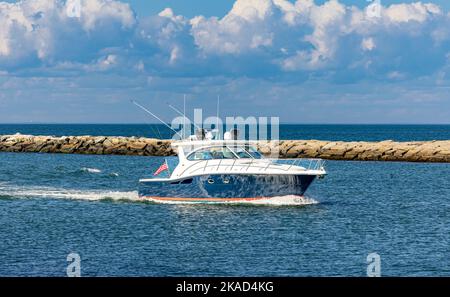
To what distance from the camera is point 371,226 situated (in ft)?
96.9

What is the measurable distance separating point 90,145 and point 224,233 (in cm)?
5678

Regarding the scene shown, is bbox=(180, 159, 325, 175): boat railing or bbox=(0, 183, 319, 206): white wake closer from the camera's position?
bbox=(180, 159, 325, 175): boat railing

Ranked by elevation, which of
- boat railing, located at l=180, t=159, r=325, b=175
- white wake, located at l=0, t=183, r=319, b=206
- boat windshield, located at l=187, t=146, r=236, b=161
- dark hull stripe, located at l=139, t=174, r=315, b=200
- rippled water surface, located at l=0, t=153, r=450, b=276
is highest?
boat windshield, located at l=187, t=146, r=236, b=161

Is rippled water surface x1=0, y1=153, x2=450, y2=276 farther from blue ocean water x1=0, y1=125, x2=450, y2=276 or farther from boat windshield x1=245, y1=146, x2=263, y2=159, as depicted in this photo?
boat windshield x1=245, y1=146, x2=263, y2=159

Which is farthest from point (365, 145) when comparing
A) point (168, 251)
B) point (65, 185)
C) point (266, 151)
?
point (168, 251)

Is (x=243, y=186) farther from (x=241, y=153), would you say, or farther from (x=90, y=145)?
(x=90, y=145)

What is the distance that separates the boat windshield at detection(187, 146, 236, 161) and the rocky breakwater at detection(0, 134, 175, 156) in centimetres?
4287

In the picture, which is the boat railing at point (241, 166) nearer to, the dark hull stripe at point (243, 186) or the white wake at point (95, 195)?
the dark hull stripe at point (243, 186)

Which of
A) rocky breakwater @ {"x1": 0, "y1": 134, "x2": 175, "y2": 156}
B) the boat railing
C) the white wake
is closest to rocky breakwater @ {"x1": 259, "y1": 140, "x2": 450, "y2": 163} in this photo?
rocky breakwater @ {"x1": 0, "y1": 134, "x2": 175, "y2": 156}

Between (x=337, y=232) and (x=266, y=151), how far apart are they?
43023 mm

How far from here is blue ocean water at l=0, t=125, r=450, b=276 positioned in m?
22.0

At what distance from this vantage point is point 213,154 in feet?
110

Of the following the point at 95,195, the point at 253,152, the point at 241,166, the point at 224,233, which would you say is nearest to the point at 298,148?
the point at 95,195
